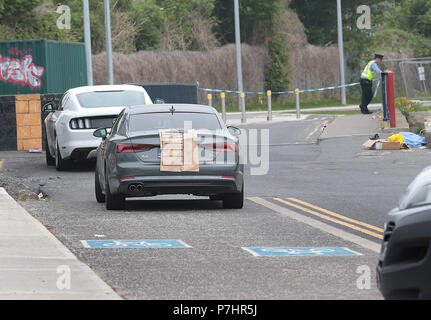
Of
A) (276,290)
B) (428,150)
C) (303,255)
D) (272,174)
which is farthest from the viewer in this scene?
(428,150)

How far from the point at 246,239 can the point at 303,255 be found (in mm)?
1218

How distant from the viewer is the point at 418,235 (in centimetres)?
615

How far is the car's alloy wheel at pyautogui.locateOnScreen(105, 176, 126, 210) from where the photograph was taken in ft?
45.8

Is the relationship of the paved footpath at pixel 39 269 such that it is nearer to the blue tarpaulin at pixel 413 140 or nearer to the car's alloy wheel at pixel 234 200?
the car's alloy wheel at pixel 234 200

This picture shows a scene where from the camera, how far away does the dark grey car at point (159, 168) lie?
44.9ft

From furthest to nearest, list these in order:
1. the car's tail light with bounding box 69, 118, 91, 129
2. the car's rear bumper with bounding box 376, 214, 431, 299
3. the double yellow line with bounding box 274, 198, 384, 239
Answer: the car's tail light with bounding box 69, 118, 91, 129
the double yellow line with bounding box 274, 198, 384, 239
the car's rear bumper with bounding box 376, 214, 431, 299

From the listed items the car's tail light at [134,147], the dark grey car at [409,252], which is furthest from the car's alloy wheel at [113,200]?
the dark grey car at [409,252]

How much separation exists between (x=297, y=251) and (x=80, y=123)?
1065 cm

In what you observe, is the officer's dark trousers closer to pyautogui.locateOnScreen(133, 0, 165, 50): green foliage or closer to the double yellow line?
the double yellow line

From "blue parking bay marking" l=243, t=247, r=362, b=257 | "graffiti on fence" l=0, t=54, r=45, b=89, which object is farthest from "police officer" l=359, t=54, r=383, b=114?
"blue parking bay marking" l=243, t=247, r=362, b=257

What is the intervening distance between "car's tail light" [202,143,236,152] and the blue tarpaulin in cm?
1105

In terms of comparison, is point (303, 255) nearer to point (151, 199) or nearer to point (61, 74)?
point (151, 199)

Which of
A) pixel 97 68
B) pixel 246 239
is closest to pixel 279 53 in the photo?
pixel 97 68
